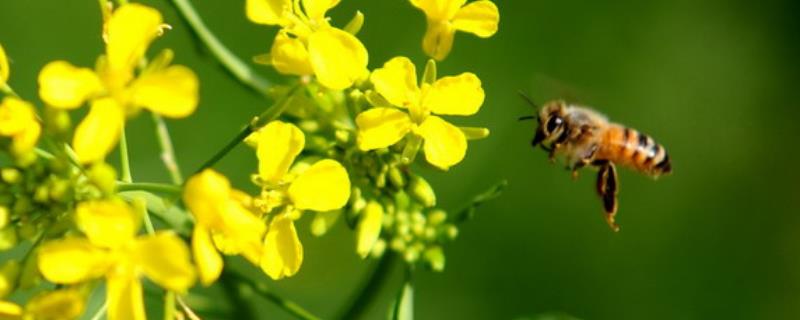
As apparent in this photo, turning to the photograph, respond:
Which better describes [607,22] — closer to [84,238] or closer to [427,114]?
[427,114]

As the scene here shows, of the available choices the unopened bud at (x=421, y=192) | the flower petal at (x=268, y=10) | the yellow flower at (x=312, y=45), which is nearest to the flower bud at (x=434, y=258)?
the unopened bud at (x=421, y=192)

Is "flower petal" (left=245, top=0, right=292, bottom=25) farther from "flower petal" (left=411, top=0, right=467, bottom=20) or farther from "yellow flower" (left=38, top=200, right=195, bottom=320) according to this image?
"yellow flower" (left=38, top=200, right=195, bottom=320)

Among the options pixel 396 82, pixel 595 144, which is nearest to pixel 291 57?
pixel 396 82

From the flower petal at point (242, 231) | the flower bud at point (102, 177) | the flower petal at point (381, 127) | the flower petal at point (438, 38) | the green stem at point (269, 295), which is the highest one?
the flower petal at point (438, 38)

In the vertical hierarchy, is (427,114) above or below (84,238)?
above

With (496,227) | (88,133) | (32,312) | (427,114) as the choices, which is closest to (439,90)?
Result: (427,114)

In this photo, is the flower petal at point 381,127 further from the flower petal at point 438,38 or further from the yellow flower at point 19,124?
the yellow flower at point 19,124
